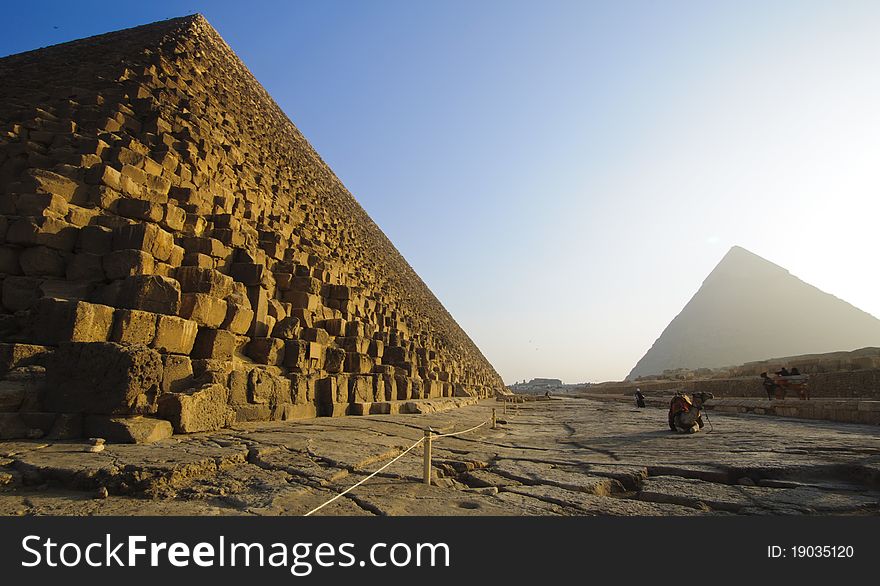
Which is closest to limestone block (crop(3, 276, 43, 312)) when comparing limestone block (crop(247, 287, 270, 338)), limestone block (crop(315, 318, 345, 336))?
limestone block (crop(247, 287, 270, 338))

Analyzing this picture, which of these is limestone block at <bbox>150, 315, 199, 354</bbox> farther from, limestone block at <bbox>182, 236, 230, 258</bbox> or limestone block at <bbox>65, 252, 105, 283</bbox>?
limestone block at <bbox>182, 236, 230, 258</bbox>

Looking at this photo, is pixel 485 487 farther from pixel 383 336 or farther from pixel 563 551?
pixel 383 336

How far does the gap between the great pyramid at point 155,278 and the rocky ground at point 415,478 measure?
59cm

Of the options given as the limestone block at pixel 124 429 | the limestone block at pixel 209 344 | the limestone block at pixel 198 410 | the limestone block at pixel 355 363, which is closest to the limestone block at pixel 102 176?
the limestone block at pixel 209 344

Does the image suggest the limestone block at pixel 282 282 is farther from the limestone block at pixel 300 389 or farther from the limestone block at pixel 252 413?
the limestone block at pixel 252 413

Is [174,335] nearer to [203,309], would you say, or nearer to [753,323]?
[203,309]

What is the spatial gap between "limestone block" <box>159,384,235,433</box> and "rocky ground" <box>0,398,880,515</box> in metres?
0.18

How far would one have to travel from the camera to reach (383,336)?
11961 millimetres

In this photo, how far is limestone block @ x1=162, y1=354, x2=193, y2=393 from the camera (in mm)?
4418

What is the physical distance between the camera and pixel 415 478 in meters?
3.40

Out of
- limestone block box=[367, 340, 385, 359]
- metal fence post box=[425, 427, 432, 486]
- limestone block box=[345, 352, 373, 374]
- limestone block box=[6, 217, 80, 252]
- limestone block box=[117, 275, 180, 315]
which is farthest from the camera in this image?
limestone block box=[367, 340, 385, 359]

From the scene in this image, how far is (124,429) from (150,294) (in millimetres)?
1829

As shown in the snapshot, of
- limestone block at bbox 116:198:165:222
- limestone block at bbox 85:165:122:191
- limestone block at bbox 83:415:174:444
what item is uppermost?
limestone block at bbox 85:165:122:191

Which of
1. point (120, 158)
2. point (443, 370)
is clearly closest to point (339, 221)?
point (443, 370)
